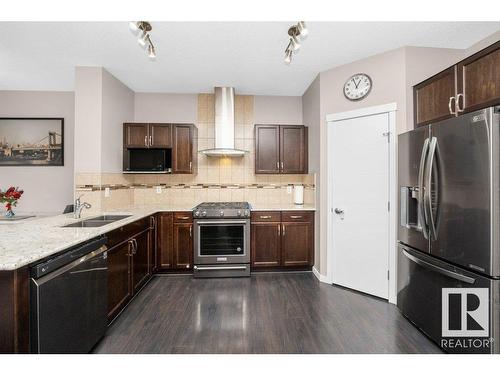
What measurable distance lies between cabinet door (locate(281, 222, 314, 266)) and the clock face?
1.74 m

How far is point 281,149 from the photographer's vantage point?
381 centimetres

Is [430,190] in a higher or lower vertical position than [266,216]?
higher

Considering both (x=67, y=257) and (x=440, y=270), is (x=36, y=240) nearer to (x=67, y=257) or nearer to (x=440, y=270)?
(x=67, y=257)

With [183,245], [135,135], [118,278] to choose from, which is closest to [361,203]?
[183,245]

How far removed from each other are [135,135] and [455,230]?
12.5ft

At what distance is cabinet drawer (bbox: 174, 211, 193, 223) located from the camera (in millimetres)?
3406

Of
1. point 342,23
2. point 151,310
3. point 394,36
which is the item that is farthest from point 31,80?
point 394,36

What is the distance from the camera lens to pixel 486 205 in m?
1.52

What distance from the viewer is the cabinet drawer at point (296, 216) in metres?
3.47

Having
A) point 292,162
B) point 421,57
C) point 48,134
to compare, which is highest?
point 421,57

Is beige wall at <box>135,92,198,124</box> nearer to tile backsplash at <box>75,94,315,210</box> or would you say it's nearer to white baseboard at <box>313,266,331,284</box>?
tile backsplash at <box>75,94,315,210</box>
